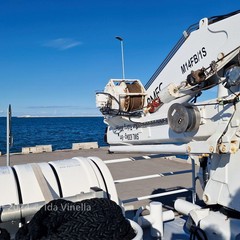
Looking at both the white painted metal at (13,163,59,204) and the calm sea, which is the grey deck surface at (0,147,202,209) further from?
the calm sea

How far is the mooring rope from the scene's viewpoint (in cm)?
147

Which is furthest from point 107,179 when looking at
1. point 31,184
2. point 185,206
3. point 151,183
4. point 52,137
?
point 52,137

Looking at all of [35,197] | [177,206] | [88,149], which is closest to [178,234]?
[177,206]

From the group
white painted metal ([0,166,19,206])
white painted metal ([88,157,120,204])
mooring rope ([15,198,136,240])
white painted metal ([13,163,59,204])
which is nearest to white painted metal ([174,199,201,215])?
white painted metal ([88,157,120,204])

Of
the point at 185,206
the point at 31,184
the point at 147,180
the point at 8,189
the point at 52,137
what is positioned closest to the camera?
the point at 8,189

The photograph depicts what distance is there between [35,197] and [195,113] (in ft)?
5.89

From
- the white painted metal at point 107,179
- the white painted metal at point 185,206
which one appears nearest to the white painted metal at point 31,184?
the white painted metal at point 107,179

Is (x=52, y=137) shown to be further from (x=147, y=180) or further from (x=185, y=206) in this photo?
(x=185, y=206)

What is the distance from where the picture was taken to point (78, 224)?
149cm

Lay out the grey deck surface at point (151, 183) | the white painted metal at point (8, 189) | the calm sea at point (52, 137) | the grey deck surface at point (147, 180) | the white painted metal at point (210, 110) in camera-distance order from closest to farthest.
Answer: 1. the white painted metal at point (8, 189)
2. the white painted metal at point (210, 110)
3. the grey deck surface at point (151, 183)
4. the grey deck surface at point (147, 180)
5. the calm sea at point (52, 137)

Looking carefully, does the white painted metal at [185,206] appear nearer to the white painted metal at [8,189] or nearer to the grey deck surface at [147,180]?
the grey deck surface at [147,180]

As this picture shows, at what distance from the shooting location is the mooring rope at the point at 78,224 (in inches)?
57.9

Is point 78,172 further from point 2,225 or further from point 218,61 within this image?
point 218,61

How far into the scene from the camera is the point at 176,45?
396cm
